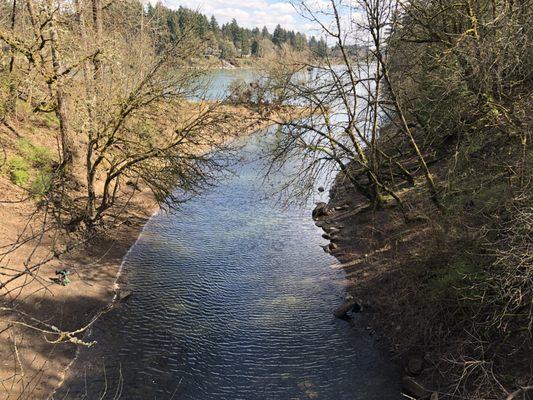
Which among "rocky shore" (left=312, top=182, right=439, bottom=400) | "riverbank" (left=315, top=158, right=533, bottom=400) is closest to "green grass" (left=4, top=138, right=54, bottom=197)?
"rocky shore" (left=312, top=182, right=439, bottom=400)

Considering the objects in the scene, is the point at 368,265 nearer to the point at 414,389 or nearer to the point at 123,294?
the point at 414,389

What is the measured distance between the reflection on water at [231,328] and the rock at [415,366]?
0.41 metres

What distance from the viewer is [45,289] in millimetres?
11797

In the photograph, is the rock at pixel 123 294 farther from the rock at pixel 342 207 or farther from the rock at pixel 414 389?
the rock at pixel 342 207

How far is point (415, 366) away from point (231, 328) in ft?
15.3

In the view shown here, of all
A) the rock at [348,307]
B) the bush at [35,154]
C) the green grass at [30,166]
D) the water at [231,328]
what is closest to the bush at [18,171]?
the green grass at [30,166]

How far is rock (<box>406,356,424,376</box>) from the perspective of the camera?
378 inches

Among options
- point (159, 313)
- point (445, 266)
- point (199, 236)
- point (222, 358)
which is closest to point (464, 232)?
point (445, 266)

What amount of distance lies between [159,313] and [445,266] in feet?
25.5

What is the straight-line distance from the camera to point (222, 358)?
10.3m

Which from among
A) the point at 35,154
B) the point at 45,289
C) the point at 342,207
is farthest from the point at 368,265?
the point at 35,154

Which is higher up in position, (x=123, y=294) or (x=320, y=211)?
(x=320, y=211)

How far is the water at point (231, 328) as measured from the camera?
9469 millimetres

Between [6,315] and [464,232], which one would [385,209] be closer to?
[464,232]
